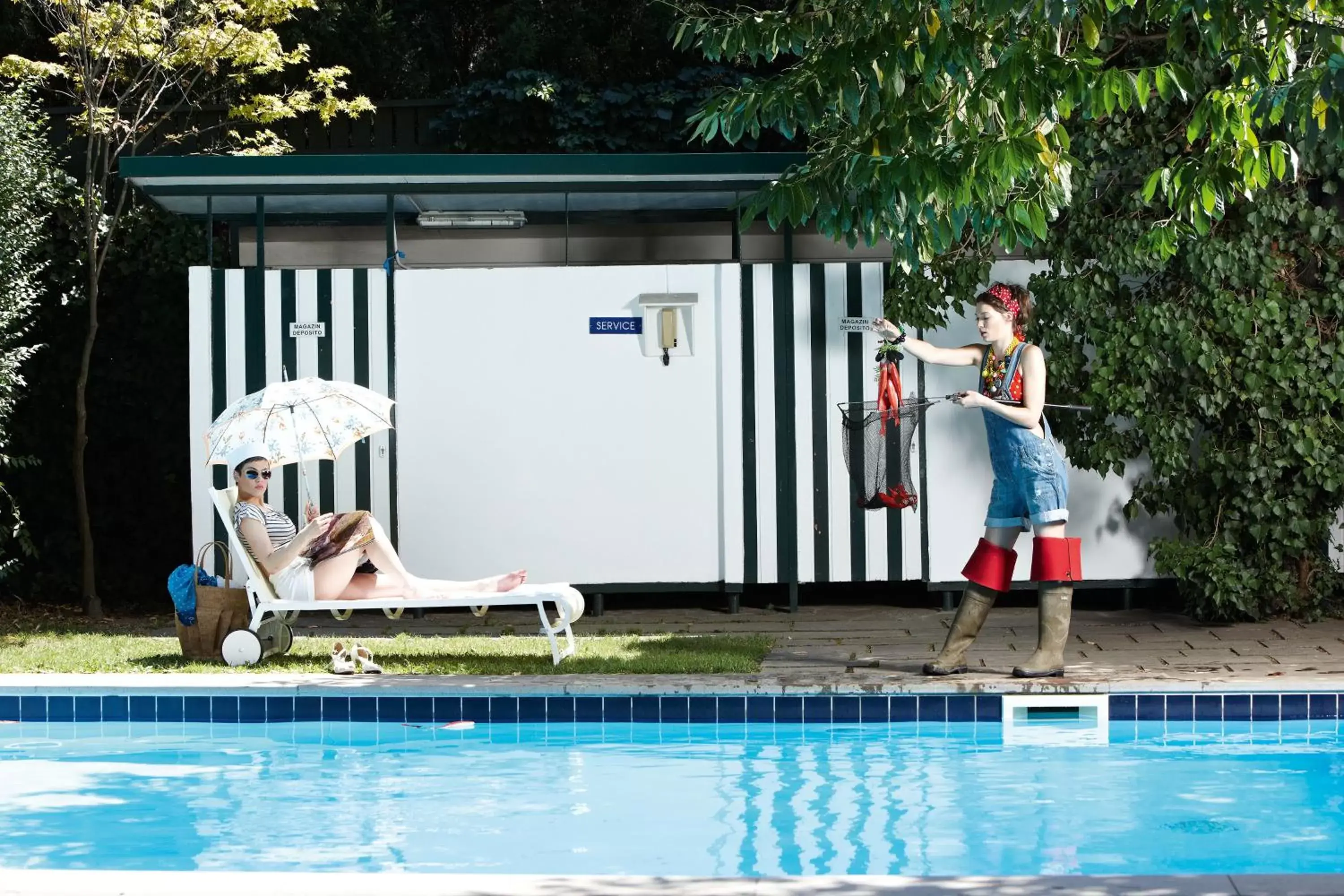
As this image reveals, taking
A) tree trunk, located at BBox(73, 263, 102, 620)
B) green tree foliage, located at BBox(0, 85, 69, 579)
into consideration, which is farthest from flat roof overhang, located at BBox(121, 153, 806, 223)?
tree trunk, located at BBox(73, 263, 102, 620)

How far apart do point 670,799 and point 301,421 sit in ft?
10.1

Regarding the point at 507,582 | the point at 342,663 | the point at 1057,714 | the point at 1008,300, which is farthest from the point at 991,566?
the point at 342,663

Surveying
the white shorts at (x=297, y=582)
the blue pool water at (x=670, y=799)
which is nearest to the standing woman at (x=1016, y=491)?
the blue pool water at (x=670, y=799)

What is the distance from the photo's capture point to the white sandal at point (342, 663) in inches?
278

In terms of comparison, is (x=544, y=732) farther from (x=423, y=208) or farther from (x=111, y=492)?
(x=111, y=492)

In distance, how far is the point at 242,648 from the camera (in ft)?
24.0

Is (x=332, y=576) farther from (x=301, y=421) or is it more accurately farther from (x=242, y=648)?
(x=301, y=421)

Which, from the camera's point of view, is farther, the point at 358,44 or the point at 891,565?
the point at 358,44

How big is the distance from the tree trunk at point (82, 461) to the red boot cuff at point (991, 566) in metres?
6.18

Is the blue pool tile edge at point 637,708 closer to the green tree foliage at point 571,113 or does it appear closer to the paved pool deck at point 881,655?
the paved pool deck at point 881,655

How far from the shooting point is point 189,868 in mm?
4555

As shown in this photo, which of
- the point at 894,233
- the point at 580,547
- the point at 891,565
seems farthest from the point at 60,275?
the point at 894,233

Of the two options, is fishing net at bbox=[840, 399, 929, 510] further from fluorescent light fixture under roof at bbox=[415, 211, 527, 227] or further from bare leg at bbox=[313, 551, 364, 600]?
fluorescent light fixture under roof at bbox=[415, 211, 527, 227]

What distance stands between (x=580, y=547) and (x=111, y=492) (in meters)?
4.12
